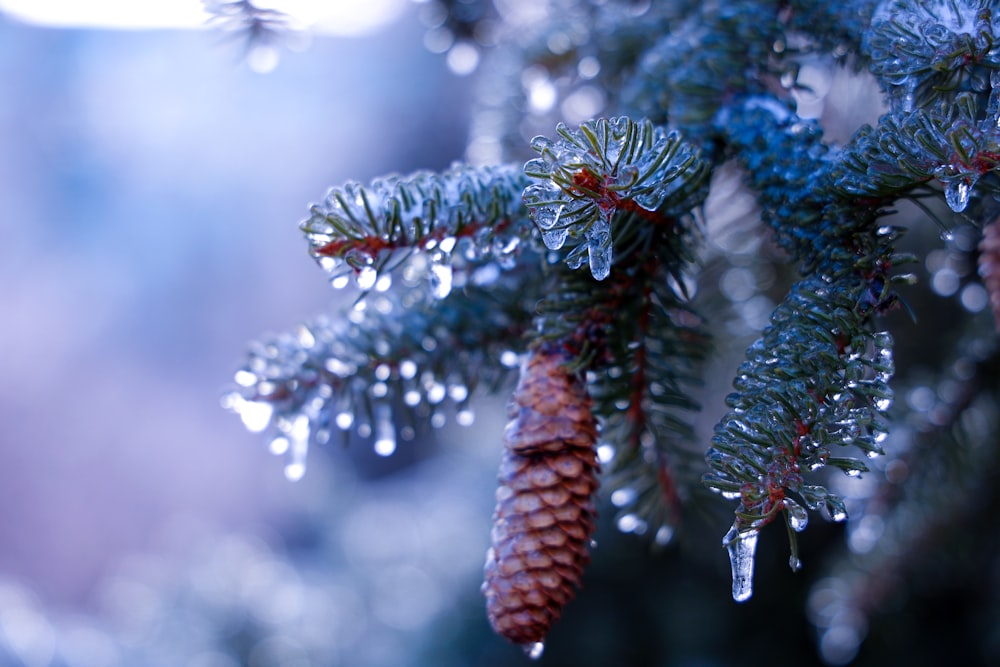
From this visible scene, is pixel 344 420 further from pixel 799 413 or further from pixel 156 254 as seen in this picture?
pixel 156 254

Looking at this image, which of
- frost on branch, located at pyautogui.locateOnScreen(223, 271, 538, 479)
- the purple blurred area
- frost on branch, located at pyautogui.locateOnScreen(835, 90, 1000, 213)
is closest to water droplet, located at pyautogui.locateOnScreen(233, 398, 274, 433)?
frost on branch, located at pyautogui.locateOnScreen(223, 271, 538, 479)

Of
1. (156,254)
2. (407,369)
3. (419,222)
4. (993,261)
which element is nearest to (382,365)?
(407,369)

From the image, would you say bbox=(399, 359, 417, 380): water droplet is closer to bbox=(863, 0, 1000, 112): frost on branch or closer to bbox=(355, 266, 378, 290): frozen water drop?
bbox=(355, 266, 378, 290): frozen water drop

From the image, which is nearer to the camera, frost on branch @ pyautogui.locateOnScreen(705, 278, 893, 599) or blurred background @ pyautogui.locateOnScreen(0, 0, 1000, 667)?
frost on branch @ pyautogui.locateOnScreen(705, 278, 893, 599)

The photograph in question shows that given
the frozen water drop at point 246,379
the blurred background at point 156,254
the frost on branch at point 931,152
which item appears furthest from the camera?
the blurred background at point 156,254

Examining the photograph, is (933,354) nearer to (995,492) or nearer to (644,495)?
(995,492)

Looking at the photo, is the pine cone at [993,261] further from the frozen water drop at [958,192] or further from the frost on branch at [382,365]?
the frost on branch at [382,365]

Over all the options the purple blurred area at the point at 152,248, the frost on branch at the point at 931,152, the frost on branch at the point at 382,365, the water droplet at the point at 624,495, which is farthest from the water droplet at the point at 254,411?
the purple blurred area at the point at 152,248
